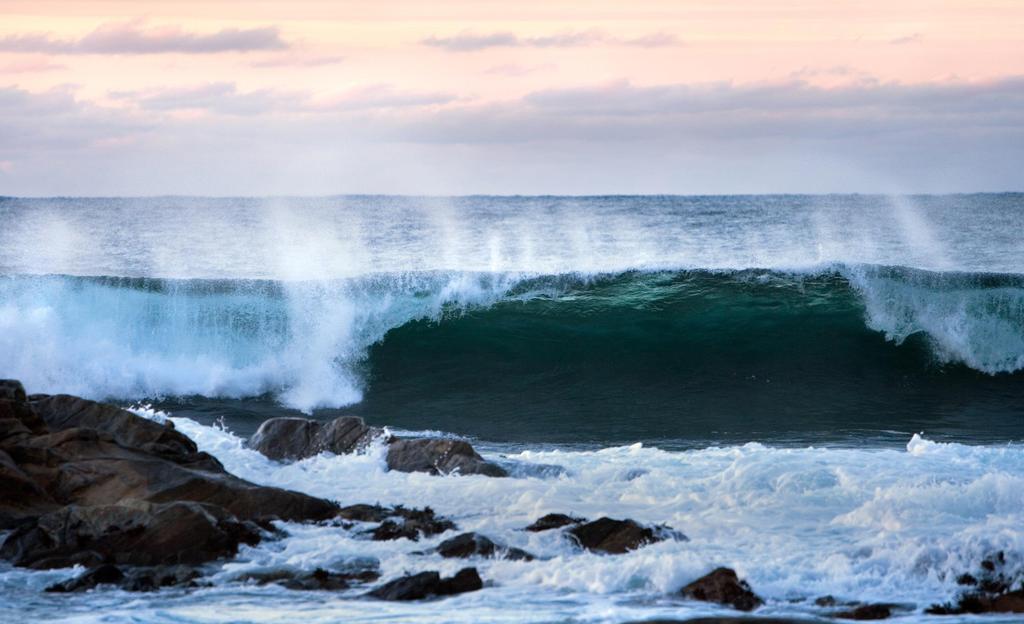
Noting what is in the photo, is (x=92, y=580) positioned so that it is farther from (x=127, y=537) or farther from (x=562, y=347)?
(x=562, y=347)

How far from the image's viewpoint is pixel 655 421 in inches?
648

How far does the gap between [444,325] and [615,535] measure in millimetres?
12391

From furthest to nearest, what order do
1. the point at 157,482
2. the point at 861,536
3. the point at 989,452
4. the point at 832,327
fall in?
the point at 832,327, the point at 989,452, the point at 157,482, the point at 861,536

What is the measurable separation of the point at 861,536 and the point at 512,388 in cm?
995

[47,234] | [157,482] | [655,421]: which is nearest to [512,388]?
[655,421]

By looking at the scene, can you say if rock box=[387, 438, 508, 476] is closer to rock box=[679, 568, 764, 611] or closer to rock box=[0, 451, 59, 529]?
rock box=[0, 451, 59, 529]

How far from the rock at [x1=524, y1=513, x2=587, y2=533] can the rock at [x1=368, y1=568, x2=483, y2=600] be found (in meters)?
1.14

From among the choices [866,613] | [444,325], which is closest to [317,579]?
[866,613]

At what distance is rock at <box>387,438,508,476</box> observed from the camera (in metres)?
10.9

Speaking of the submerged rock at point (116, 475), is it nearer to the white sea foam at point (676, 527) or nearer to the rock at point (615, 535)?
the white sea foam at point (676, 527)

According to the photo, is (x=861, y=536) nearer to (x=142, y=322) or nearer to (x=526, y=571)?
(x=526, y=571)

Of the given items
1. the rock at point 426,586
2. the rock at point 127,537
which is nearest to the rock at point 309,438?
the rock at point 127,537

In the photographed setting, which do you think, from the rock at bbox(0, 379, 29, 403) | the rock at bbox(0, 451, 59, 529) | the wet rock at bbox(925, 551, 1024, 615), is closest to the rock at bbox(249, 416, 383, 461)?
the rock at bbox(0, 379, 29, 403)

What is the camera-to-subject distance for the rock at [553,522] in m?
9.09
